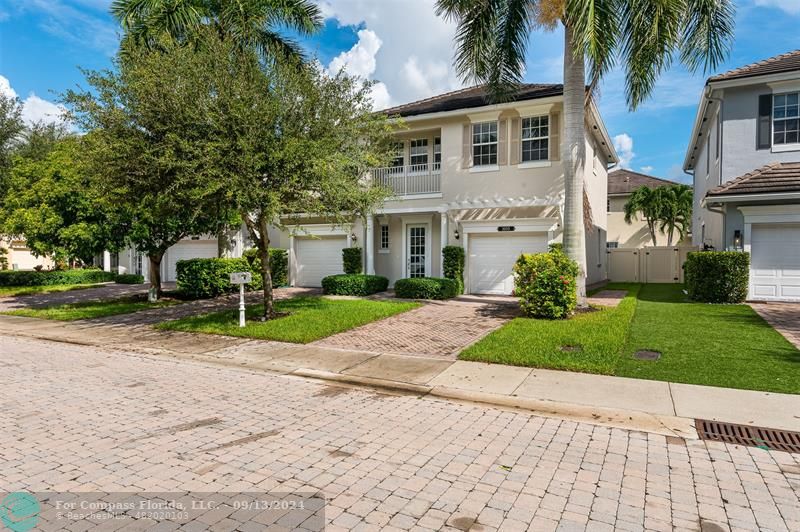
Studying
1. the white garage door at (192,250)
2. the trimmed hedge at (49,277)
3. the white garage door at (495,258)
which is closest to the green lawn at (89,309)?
the white garage door at (192,250)

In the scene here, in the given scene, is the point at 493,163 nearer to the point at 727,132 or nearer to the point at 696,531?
the point at 727,132

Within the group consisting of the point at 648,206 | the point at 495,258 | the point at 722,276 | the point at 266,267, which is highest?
the point at 648,206

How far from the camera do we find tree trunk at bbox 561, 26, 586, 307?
1238 centimetres

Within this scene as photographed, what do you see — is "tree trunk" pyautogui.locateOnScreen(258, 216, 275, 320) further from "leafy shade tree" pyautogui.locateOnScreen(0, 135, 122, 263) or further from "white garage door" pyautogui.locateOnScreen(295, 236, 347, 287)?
"white garage door" pyautogui.locateOnScreen(295, 236, 347, 287)

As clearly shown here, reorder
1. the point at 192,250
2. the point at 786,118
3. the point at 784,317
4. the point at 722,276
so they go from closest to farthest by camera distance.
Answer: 1. the point at 784,317
2. the point at 722,276
3. the point at 786,118
4. the point at 192,250

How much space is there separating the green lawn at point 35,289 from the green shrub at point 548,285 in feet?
69.4

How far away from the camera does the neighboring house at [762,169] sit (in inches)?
539

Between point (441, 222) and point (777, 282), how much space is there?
1053 centimetres

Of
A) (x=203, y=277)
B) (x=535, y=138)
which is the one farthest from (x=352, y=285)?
(x=535, y=138)

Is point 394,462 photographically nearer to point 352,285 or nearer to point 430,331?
point 430,331

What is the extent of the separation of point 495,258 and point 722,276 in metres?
6.88

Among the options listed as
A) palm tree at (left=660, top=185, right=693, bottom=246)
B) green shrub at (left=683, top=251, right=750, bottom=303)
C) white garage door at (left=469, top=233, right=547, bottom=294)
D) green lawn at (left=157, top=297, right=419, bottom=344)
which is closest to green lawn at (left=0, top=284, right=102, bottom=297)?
green lawn at (left=157, top=297, right=419, bottom=344)

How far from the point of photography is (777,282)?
1391 cm

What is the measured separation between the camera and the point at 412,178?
1841cm
